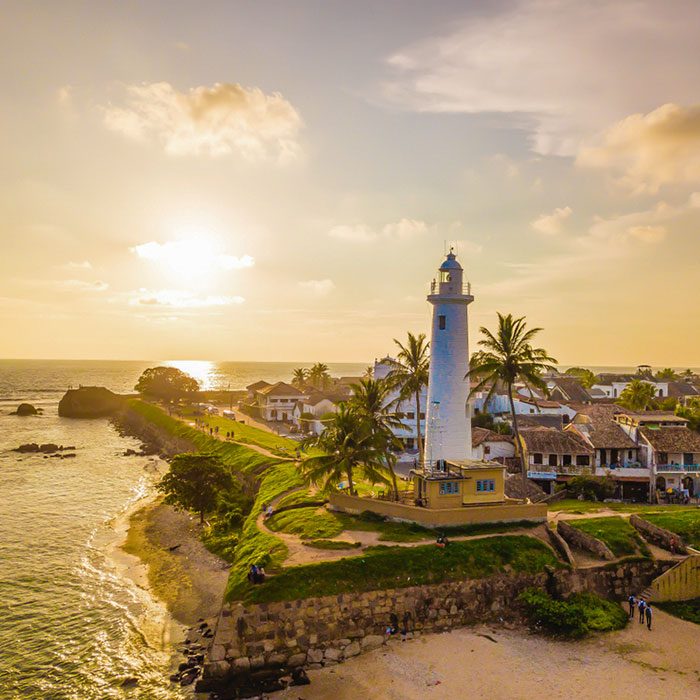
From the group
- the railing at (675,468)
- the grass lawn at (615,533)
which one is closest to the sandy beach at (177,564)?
the grass lawn at (615,533)

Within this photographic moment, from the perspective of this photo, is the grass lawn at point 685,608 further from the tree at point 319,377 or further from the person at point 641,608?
the tree at point 319,377

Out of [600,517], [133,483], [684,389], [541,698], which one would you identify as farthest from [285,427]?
[684,389]

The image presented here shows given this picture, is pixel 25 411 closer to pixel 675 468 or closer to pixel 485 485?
pixel 485 485

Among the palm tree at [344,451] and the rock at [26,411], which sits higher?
the palm tree at [344,451]

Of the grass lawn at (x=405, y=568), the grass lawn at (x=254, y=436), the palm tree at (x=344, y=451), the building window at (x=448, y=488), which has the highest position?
the palm tree at (x=344, y=451)

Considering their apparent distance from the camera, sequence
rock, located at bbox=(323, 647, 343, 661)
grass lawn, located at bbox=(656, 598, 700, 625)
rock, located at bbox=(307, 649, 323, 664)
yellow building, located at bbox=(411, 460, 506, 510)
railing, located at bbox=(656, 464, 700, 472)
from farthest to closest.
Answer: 1. railing, located at bbox=(656, 464, 700, 472)
2. yellow building, located at bbox=(411, 460, 506, 510)
3. grass lawn, located at bbox=(656, 598, 700, 625)
4. rock, located at bbox=(323, 647, 343, 661)
5. rock, located at bbox=(307, 649, 323, 664)

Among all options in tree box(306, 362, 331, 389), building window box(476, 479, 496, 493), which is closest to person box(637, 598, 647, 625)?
building window box(476, 479, 496, 493)

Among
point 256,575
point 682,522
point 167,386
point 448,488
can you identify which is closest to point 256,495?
point 448,488

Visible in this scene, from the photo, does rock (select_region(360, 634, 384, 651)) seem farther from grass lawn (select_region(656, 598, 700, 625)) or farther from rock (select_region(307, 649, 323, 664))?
grass lawn (select_region(656, 598, 700, 625))
